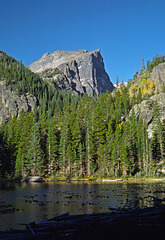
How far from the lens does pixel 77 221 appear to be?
392 inches

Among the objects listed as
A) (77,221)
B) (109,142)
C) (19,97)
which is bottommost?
(77,221)

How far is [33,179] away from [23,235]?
56.6 metres

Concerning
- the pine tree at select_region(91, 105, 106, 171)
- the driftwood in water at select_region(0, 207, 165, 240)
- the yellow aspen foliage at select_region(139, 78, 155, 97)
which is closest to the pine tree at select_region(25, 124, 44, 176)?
the pine tree at select_region(91, 105, 106, 171)

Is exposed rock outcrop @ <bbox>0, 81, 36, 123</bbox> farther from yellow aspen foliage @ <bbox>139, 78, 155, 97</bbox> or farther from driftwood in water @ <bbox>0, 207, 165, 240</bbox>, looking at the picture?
driftwood in water @ <bbox>0, 207, 165, 240</bbox>

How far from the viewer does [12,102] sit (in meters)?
171

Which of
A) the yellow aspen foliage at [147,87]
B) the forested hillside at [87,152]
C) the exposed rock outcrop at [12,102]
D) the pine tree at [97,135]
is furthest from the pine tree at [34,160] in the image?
the exposed rock outcrop at [12,102]

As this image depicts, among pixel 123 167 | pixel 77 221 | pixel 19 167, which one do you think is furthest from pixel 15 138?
pixel 77 221

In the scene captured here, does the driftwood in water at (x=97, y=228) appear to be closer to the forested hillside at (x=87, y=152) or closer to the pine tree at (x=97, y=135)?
the forested hillside at (x=87, y=152)

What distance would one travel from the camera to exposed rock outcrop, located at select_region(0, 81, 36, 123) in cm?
16812

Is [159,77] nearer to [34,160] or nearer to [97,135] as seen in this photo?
[97,135]

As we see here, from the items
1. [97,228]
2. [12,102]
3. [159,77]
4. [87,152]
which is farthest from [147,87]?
[97,228]

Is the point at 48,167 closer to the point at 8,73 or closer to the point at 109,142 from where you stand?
the point at 109,142

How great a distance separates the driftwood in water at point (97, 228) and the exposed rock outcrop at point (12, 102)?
165 meters

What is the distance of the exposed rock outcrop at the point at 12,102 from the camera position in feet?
552
